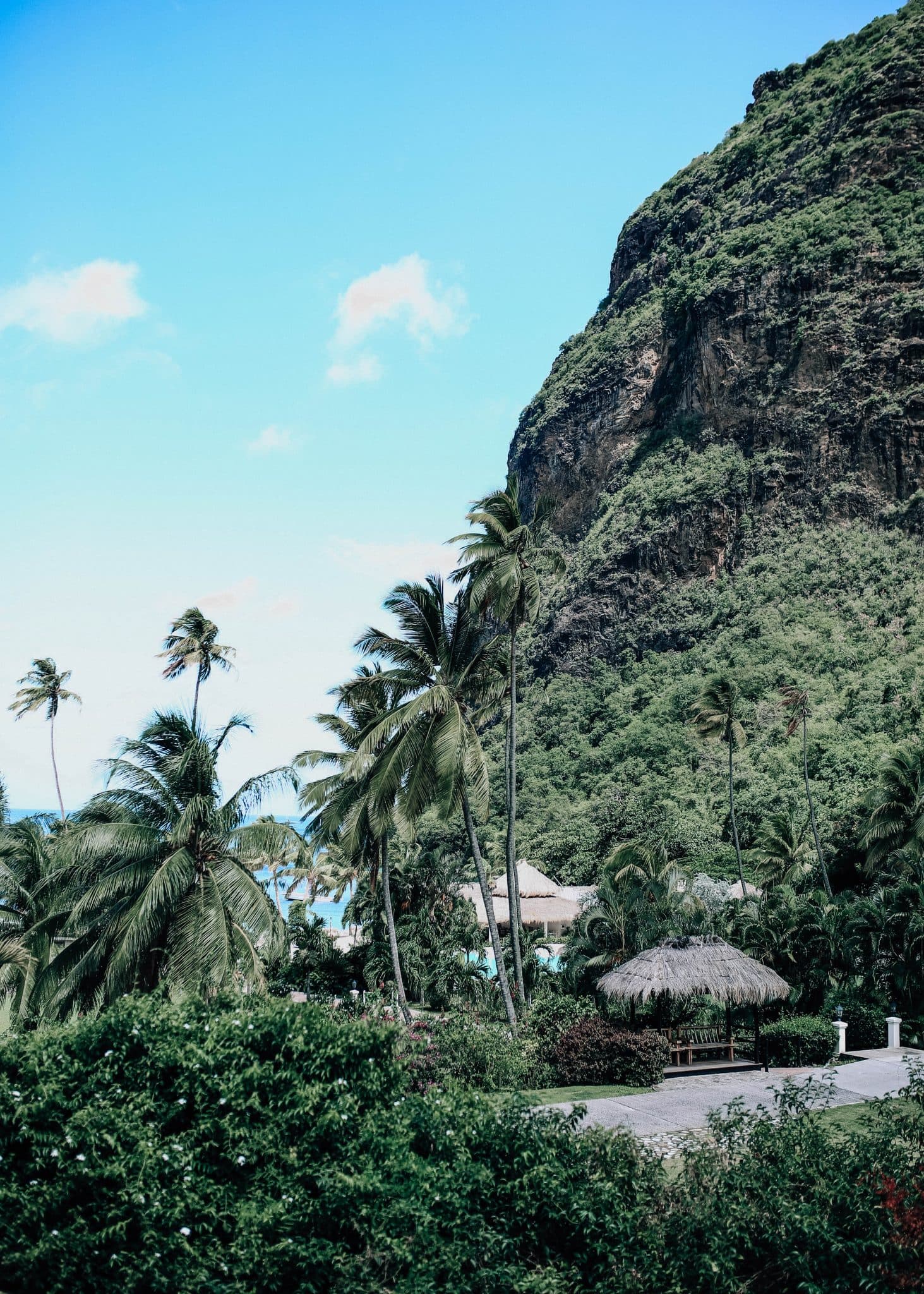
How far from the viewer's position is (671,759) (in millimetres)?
54500

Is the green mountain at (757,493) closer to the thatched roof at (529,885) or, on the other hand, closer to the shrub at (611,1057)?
the thatched roof at (529,885)

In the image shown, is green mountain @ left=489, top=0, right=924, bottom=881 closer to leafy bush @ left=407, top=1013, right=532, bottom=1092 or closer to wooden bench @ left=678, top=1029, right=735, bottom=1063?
wooden bench @ left=678, top=1029, right=735, bottom=1063

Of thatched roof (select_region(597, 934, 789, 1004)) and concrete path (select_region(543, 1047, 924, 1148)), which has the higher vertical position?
thatched roof (select_region(597, 934, 789, 1004))

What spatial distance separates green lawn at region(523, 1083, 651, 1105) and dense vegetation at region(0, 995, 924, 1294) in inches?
272

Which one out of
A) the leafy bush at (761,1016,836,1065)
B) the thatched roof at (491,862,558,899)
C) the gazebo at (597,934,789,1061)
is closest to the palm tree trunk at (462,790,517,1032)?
the gazebo at (597,934,789,1061)

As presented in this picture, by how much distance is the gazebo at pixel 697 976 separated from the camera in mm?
16234

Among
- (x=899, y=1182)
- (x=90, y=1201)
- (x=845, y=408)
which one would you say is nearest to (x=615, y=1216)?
(x=899, y=1182)

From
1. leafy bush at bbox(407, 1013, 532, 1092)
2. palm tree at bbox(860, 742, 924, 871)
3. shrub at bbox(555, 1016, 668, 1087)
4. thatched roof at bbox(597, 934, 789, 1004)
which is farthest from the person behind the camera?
palm tree at bbox(860, 742, 924, 871)

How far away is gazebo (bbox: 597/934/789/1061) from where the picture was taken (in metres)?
16.2

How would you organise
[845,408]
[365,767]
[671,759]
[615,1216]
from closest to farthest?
[615,1216] < [365,767] < [671,759] < [845,408]

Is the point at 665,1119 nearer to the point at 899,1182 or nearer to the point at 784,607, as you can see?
the point at 899,1182

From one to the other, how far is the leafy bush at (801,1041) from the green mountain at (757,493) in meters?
19.6

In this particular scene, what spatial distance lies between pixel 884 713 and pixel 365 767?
102 ft

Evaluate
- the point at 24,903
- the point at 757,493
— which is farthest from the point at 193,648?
the point at 757,493
